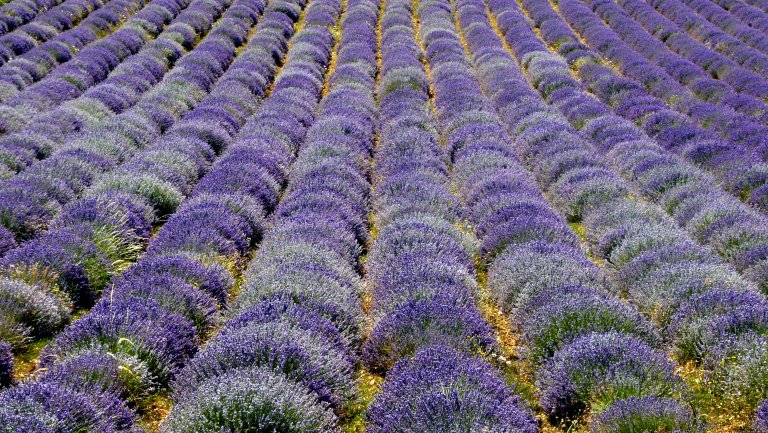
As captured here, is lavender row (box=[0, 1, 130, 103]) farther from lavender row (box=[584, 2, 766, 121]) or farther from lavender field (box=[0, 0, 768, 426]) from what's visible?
lavender row (box=[584, 2, 766, 121])

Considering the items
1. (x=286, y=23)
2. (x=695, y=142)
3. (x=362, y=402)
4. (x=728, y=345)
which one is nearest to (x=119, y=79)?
(x=286, y=23)

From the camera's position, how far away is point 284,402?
378 centimetres

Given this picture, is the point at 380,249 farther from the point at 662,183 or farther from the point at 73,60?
the point at 73,60

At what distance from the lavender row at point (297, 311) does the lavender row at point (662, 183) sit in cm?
290

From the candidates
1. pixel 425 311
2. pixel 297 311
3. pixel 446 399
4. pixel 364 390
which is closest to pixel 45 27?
pixel 297 311

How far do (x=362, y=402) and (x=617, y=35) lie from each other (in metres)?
18.5

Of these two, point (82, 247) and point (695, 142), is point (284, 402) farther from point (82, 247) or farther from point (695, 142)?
point (695, 142)

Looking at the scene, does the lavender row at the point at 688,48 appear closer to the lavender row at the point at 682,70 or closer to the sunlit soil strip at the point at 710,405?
the lavender row at the point at 682,70

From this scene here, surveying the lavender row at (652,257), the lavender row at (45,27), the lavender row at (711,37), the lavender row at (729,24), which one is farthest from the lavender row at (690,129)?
the lavender row at (45,27)

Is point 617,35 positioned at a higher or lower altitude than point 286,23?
higher

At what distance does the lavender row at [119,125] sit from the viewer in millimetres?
7422

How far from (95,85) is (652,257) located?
11.5m

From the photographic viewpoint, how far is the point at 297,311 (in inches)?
196

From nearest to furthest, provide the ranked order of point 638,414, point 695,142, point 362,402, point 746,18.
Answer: point 638,414
point 362,402
point 695,142
point 746,18
